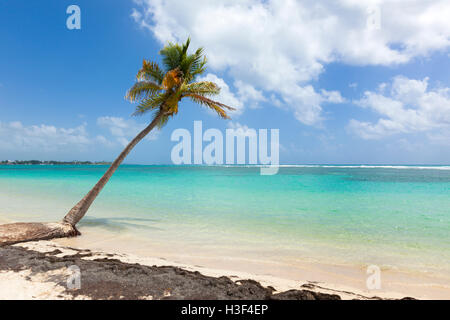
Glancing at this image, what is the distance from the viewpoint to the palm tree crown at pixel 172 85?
830cm

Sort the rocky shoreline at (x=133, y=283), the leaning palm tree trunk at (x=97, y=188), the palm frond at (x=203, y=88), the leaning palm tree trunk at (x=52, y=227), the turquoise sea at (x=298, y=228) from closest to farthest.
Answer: the rocky shoreline at (x=133, y=283) → the turquoise sea at (x=298, y=228) → the leaning palm tree trunk at (x=52, y=227) → the leaning palm tree trunk at (x=97, y=188) → the palm frond at (x=203, y=88)

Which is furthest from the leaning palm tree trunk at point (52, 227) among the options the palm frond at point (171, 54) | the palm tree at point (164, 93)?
the palm frond at point (171, 54)

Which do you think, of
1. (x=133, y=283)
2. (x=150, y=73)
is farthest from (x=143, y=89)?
(x=133, y=283)

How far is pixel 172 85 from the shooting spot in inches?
322

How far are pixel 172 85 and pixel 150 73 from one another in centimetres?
139

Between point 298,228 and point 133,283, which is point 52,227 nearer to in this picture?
point 133,283

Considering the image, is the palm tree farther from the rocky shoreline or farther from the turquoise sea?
the rocky shoreline

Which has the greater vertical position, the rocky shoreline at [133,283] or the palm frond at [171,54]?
the palm frond at [171,54]

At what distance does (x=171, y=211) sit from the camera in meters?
11.6

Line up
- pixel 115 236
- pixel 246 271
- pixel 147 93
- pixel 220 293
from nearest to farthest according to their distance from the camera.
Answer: pixel 220 293 < pixel 246 271 < pixel 115 236 < pixel 147 93

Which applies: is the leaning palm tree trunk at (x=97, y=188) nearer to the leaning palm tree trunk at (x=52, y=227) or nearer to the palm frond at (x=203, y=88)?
the leaning palm tree trunk at (x=52, y=227)
